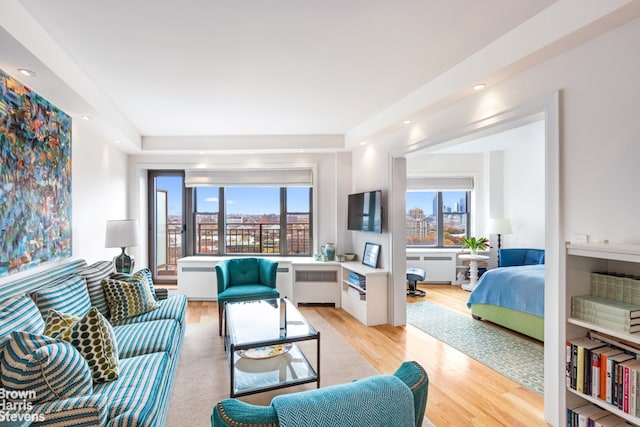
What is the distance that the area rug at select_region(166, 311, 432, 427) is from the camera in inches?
94.9

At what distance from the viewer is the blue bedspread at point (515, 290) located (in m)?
3.65

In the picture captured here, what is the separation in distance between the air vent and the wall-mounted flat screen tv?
76 cm

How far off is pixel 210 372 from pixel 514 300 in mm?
3354

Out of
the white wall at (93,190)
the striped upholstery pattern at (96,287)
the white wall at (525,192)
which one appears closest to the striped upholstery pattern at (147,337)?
the striped upholstery pattern at (96,287)

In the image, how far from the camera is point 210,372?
2.99m

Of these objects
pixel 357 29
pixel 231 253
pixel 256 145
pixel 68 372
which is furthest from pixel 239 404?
pixel 231 253

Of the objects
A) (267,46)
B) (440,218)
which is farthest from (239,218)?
(440,218)

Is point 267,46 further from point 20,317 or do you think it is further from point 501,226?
point 501,226

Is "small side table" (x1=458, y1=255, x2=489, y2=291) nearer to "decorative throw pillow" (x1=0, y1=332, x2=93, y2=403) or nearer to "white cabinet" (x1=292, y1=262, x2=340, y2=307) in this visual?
"white cabinet" (x1=292, y1=262, x2=340, y2=307)

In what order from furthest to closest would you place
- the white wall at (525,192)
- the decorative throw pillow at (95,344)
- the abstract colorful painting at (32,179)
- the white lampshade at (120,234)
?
the white wall at (525,192) < the white lampshade at (120,234) < the abstract colorful painting at (32,179) < the decorative throw pillow at (95,344)

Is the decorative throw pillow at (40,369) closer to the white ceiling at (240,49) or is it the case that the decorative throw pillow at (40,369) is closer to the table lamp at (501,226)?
the white ceiling at (240,49)

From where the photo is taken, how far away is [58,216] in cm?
309

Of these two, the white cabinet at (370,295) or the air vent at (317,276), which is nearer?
the white cabinet at (370,295)

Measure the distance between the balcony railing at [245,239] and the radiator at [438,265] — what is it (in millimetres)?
2319
